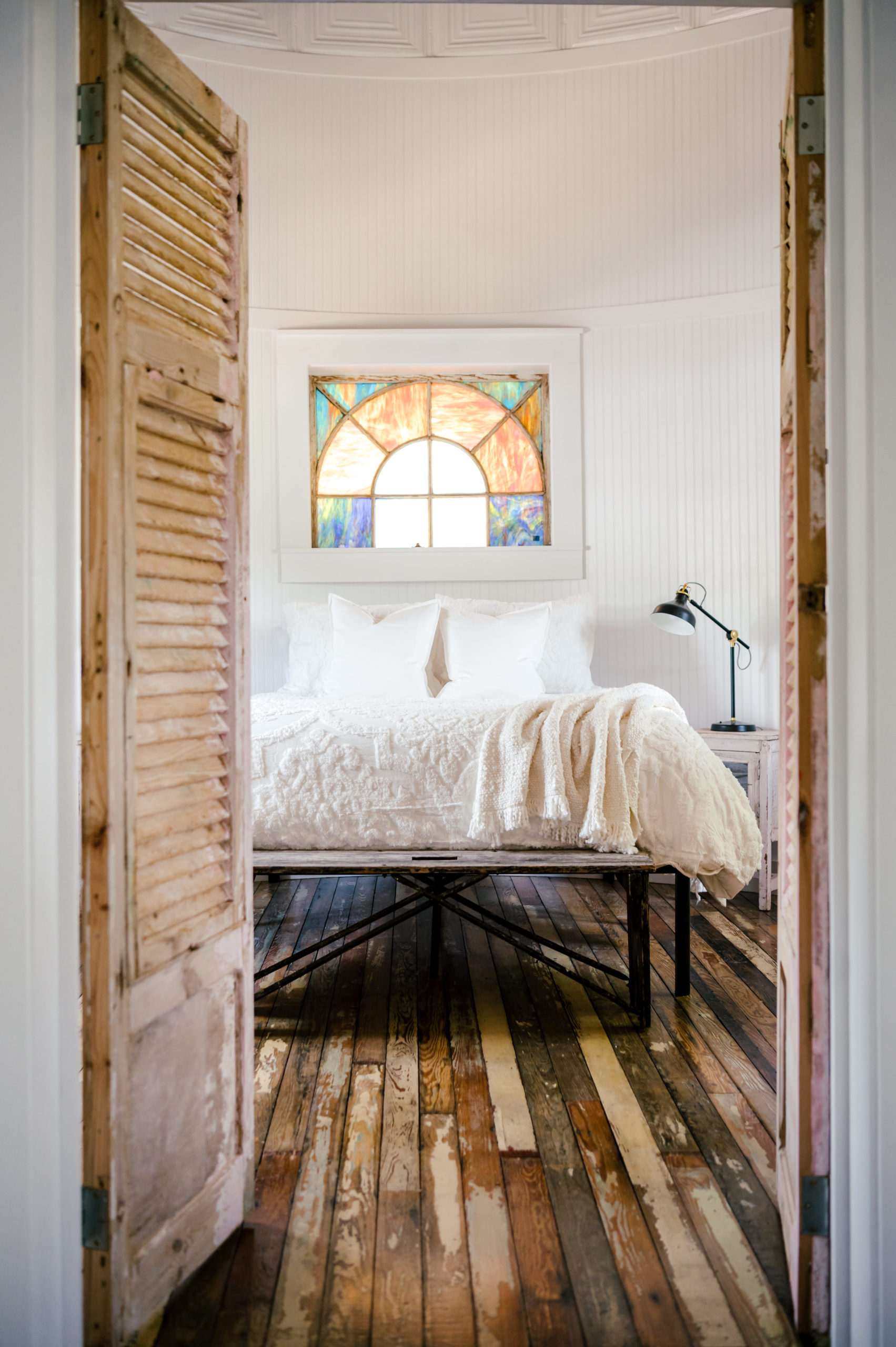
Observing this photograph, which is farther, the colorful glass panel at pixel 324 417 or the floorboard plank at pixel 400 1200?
the colorful glass panel at pixel 324 417

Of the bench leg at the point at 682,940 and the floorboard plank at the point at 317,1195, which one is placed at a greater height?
the bench leg at the point at 682,940

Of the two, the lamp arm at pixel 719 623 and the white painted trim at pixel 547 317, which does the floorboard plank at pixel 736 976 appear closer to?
the lamp arm at pixel 719 623

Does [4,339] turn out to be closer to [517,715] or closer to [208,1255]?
[208,1255]

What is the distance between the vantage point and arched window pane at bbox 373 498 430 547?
483cm

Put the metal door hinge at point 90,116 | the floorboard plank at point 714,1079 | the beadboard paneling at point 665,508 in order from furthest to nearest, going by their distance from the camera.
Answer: the beadboard paneling at point 665,508 → the floorboard plank at point 714,1079 → the metal door hinge at point 90,116

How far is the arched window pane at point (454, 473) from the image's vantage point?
15.8ft

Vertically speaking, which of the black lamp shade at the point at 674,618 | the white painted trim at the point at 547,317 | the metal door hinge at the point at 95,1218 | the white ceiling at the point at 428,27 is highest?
the white ceiling at the point at 428,27

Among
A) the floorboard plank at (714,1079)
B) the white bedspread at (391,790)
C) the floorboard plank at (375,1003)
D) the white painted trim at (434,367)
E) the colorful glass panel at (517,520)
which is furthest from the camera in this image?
the colorful glass panel at (517,520)

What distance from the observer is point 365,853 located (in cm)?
260

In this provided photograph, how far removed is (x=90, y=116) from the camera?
133 cm

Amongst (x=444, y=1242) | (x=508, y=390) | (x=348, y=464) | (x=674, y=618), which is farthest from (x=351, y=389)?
(x=444, y=1242)

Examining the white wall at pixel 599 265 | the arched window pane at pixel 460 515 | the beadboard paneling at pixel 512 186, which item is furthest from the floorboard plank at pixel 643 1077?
the beadboard paneling at pixel 512 186

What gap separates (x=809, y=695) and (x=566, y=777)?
1.21 metres

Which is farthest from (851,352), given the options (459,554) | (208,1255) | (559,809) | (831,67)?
(459,554)
